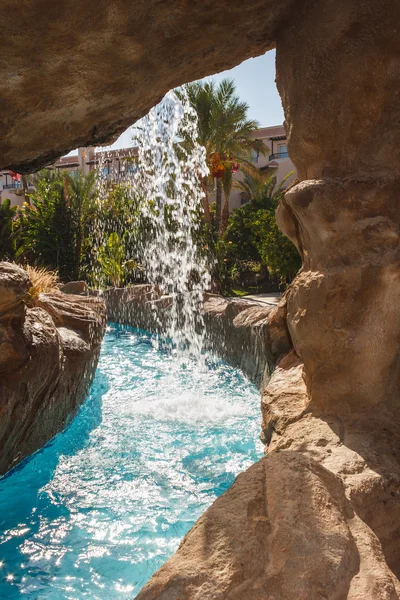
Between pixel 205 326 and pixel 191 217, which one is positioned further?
pixel 191 217

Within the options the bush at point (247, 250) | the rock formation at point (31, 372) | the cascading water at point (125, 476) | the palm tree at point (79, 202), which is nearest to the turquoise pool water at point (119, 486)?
the cascading water at point (125, 476)

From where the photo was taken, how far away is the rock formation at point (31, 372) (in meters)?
4.87

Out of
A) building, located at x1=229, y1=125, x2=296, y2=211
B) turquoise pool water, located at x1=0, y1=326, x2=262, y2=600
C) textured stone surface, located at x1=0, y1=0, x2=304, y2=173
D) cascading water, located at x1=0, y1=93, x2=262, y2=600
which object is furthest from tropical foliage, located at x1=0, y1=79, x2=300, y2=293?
textured stone surface, located at x1=0, y1=0, x2=304, y2=173

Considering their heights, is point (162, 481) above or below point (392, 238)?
below

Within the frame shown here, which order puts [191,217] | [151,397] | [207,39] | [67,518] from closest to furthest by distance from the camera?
[207,39], [67,518], [151,397], [191,217]

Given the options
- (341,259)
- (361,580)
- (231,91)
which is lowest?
(361,580)

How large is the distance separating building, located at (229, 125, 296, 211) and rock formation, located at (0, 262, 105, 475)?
24059 millimetres

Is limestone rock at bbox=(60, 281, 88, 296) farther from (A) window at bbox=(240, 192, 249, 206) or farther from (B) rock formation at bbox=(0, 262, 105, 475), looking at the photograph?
(A) window at bbox=(240, 192, 249, 206)

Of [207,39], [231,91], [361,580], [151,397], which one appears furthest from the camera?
[231,91]

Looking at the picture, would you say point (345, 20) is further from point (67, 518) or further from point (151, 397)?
point (151, 397)

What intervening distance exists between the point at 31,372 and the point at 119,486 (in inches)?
54.7

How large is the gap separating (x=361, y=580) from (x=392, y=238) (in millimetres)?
1577

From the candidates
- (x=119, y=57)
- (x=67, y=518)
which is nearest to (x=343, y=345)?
(x=119, y=57)

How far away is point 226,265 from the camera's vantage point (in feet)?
69.4
